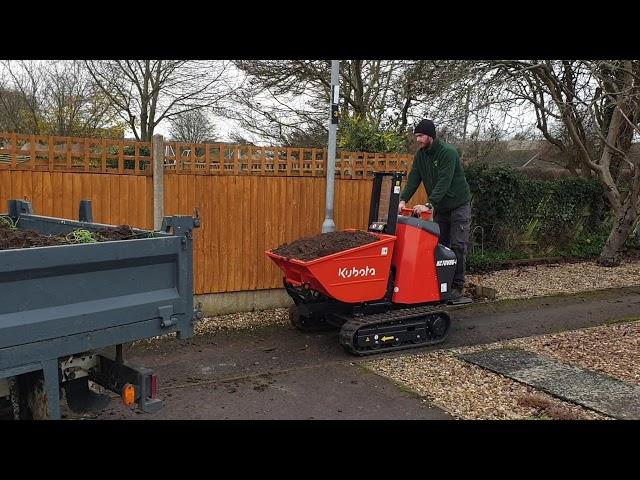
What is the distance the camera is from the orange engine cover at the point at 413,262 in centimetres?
627

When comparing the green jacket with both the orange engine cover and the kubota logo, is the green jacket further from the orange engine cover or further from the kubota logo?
the kubota logo

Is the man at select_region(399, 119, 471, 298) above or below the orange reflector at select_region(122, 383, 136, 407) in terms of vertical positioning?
above

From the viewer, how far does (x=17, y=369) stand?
9.26 ft

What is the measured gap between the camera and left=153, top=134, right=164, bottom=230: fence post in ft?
22.4

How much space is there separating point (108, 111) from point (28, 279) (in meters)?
16.7

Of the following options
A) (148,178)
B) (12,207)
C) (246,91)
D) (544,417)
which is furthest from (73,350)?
(246,91)

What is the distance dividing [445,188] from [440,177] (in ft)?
0.49

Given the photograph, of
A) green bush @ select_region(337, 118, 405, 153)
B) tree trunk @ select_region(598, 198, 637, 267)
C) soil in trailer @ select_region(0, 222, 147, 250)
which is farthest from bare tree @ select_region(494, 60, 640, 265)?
soil in trailer @ select_region(0, 222, 147, 250)

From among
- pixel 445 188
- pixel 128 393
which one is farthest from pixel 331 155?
pixel 128 393

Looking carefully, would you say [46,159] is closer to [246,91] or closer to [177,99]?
[246,91]

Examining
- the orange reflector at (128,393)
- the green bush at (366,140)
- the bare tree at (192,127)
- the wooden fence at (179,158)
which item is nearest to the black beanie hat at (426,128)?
the wooden fence at (179,158)

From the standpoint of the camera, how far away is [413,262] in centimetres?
629

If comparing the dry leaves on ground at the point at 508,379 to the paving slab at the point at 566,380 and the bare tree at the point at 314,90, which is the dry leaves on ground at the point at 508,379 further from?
the bare tree at the point at 314,90

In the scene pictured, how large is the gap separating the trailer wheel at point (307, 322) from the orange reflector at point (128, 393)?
11.6 ft
